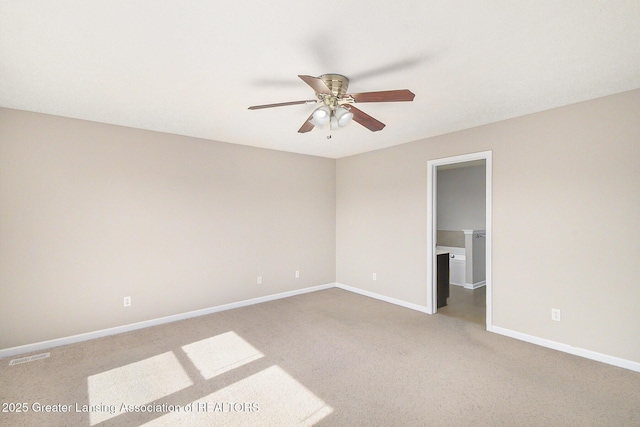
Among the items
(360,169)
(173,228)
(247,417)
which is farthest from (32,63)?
(360,169)

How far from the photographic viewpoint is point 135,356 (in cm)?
279

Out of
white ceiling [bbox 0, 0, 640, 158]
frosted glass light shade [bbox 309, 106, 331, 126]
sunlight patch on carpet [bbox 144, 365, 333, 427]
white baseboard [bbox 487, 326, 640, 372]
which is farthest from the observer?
white baseboard [bbox 487, 326, 640, 372]

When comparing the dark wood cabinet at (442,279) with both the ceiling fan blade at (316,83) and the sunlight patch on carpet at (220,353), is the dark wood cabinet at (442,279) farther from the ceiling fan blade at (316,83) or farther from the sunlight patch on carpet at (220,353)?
the ceiling fan blade at (316,83)

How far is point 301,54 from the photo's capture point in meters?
1.94

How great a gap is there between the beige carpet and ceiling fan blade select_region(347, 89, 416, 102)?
219 centimetres

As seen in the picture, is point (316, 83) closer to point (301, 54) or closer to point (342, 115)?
point (301, 54)

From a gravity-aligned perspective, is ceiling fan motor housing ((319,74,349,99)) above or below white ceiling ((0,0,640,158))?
below

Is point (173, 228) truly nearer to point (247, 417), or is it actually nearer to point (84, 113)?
point (84, 113)

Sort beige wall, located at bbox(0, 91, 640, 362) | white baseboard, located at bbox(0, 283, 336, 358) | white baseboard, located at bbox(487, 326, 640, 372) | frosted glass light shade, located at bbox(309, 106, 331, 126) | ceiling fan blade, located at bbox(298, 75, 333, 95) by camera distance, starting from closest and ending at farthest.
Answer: ceiling fan blade, located at bbox(298, 75, 333, 95) → frosted glass light shade, located at bbox(309, 106, 331, 126) → white baseboard, located at bbox(487, 326, 640, 372) → beige wall, located at bbox(0, 91, 640, 362) → white baseboard, located at bbox(0, 283, 336, 358)

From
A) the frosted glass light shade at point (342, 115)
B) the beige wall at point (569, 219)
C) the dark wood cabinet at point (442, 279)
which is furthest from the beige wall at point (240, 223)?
the frosted glass light shade at point (342, 115)

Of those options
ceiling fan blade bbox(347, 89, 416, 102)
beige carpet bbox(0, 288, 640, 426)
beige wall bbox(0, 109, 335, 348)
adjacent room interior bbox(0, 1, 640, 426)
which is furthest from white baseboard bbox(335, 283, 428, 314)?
Result: ceiling fan blade bbox(347, 89, 416, 102)

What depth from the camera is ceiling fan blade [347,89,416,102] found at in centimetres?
194

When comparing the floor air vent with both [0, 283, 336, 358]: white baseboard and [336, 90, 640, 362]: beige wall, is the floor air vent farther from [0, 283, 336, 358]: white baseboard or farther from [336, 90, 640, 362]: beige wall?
[336, 90, 640, 362]: beige wall

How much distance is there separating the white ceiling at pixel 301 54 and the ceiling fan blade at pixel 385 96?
24 centimetres
